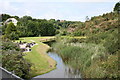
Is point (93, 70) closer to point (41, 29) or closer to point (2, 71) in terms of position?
point (2, 71)

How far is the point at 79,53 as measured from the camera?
54.8 ft

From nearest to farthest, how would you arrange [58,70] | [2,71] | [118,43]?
[2,71]
[118,43]
[58,70]

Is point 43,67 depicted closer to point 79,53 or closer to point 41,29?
point 79,53

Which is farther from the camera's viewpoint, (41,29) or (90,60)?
(41,29)

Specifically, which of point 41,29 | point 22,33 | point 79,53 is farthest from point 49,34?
point 79,53

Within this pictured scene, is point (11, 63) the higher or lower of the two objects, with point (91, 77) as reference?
higher

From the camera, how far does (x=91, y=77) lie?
1120 centimetres

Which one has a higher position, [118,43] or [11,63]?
[118,43]

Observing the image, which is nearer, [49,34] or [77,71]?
[77,71]

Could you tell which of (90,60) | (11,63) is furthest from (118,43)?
(11,63)

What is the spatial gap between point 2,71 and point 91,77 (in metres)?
6.28

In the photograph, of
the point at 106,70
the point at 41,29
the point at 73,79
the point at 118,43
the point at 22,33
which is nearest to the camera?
the point at 106,70

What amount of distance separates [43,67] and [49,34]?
35594 mm

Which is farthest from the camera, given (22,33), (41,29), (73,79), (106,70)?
(41,29)
